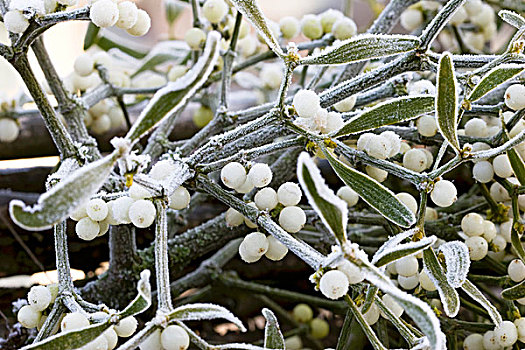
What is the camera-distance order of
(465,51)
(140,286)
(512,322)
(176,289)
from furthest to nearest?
1. (465,51)
2. (176,289)
3. (512,322)
4. (140,286)

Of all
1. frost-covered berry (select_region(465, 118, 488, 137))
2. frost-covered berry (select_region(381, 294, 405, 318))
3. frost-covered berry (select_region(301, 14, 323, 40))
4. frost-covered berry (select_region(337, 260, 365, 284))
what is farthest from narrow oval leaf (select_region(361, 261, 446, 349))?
frost-covered berry (select_region(301, 14, 323, 40))

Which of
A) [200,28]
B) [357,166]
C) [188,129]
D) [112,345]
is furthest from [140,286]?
[188,129]

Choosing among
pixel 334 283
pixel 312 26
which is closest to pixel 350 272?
pixel 334 283

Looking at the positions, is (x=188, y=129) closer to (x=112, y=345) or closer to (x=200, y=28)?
(x=200, y=28)

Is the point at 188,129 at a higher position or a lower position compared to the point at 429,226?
higher

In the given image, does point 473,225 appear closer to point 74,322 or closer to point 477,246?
point 477,246

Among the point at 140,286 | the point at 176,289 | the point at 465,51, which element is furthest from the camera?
the point at 465,51
